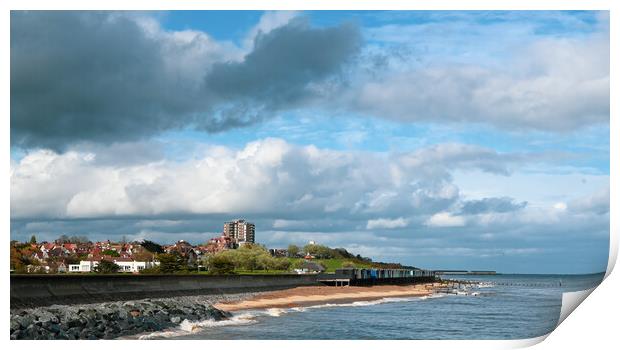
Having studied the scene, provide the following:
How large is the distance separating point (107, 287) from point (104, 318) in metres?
3.64

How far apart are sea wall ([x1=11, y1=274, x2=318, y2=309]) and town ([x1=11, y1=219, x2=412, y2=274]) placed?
2384 mm

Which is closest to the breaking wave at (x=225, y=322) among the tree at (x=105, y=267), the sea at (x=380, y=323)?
the sea at (x=380, y=323)

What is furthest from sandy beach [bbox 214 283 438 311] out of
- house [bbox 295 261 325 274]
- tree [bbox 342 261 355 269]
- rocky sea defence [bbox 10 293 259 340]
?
house [bbox 295 261 325 274]

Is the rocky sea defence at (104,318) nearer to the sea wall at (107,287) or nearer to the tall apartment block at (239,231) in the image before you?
the sea wall at (107,287)

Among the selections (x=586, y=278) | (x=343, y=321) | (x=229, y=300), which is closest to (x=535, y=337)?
(x=586, y=278)

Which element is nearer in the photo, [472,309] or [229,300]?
[229,300]

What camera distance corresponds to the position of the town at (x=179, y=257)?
111 ft

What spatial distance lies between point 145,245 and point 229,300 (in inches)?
505

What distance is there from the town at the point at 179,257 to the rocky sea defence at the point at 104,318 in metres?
3.90

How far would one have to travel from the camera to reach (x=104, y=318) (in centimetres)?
2223
